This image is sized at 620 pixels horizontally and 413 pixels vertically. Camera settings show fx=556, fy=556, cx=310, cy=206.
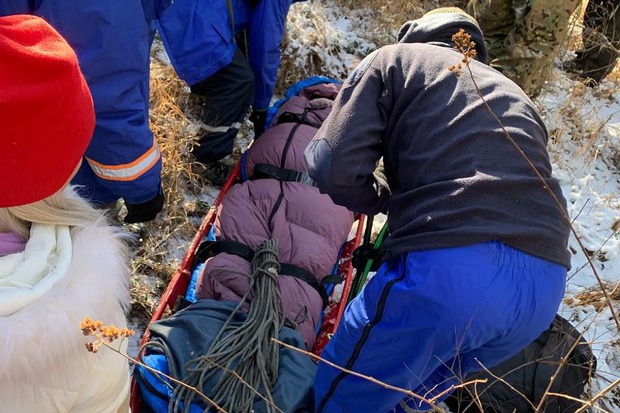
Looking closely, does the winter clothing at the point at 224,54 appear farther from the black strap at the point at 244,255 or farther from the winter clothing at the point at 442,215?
the winter clothing at the point at 442,215

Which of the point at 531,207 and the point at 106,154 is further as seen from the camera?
the point at 106,154

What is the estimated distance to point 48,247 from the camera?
3.99ft

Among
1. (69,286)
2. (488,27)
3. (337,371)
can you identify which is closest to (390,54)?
(337,371)

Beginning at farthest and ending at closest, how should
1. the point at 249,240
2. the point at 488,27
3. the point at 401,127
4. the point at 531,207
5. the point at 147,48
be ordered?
the point at 488,27, the point at 249,240, the point at 147,48, the point at 401,127, the point at 531,207

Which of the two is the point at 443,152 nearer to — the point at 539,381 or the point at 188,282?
the point at 539,381

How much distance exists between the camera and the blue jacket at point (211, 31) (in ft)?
9.21

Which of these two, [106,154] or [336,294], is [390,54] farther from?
[336,294]

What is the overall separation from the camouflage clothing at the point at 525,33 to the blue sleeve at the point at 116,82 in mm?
2559

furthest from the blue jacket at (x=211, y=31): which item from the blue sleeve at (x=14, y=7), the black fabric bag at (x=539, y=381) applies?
the black fabric bag at (x=539, y=381)

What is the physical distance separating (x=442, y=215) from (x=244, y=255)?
3.64 feet

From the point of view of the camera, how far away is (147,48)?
2020 millimetres

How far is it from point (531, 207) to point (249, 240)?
131cm

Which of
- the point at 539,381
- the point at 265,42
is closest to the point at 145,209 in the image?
the point at 265,42

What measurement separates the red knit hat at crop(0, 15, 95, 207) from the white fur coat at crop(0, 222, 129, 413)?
129 mm
